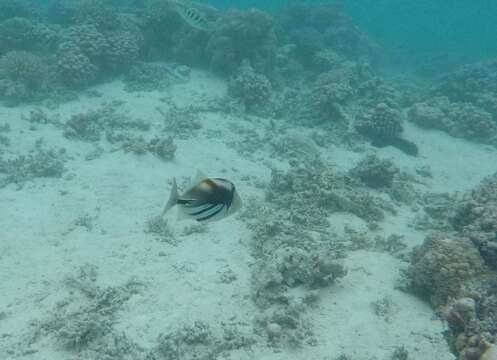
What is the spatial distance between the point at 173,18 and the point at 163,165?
10.0 metres

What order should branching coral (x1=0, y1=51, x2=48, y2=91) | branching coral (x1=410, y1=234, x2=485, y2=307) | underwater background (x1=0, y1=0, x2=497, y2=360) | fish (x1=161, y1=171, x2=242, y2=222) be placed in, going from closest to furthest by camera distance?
1. fish (x1=161, y1=171, x2=242, y2=222)
2. underwater background (x1=0, y1=0, x2=497, y2=360)
3. branching coral (x1=410, y1=234, x2=485, y2=307)
4. branching coral (x1=0, y1=51, x2=48, y2=91)

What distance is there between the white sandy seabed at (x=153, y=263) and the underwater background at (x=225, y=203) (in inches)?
1.2

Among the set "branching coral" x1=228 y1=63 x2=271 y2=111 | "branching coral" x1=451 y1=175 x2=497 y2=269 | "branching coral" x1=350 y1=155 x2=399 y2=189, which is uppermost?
"branching coral" x1=451 y1=175 x2=497 y2=269

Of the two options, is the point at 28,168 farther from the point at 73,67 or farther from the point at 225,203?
the point at 225,203

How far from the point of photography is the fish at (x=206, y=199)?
2.55 m

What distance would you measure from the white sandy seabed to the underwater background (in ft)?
0.10

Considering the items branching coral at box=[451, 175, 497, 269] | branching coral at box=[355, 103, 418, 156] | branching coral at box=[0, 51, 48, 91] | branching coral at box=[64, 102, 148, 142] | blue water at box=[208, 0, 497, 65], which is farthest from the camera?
blue water at box=[208, 0, 497, 65]

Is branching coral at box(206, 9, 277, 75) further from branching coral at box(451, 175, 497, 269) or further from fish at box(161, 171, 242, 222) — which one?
fish at box(161, 171, 242, 222)

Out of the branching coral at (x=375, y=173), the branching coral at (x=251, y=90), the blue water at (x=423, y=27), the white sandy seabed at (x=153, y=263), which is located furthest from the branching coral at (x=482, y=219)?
the blue water at (x=423, y=27)

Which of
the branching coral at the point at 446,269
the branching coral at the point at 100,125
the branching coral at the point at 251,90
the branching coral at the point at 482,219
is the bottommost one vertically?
the branching coral at the point at 100,125

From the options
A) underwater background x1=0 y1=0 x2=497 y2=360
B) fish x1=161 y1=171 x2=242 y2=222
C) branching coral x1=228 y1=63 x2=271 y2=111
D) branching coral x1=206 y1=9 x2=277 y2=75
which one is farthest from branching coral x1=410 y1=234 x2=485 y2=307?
branching coral x1=206 y1=9 x2=277 y2=75

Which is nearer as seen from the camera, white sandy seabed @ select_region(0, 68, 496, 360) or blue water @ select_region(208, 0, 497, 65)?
white sandy seabed @ select_region(0, 68, 496, 360)

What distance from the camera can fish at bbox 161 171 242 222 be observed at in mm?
2555

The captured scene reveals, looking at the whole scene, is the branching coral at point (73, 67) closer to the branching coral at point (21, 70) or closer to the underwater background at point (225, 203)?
the underwater background at point (225, 203)
